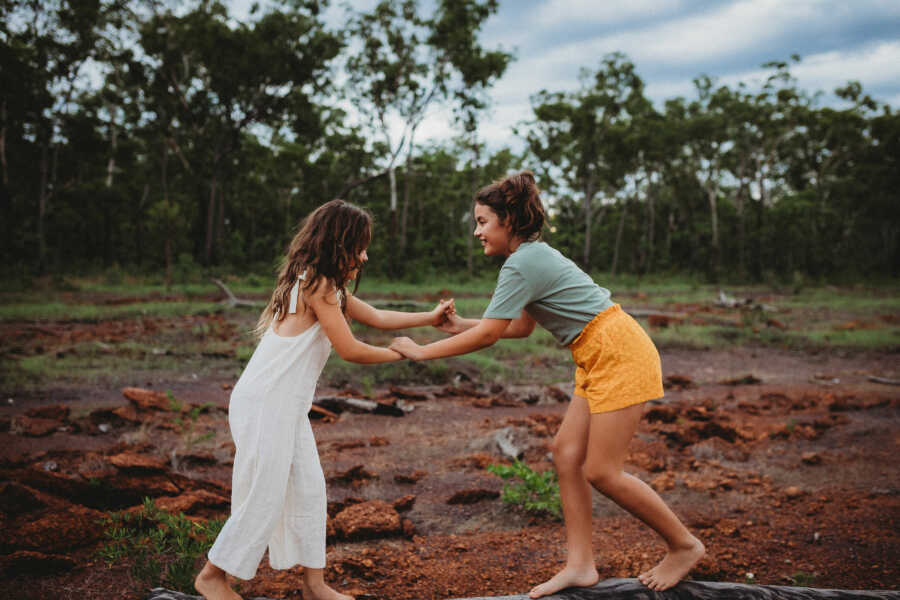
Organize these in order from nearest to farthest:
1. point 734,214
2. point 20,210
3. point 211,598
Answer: point 211,598
point 20,210
point 734,214

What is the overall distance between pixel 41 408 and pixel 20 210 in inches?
1164

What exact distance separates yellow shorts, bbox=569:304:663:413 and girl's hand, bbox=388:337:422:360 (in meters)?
0.65

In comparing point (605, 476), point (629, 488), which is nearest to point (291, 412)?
point (605, 476)

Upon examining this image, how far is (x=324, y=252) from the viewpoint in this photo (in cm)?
251

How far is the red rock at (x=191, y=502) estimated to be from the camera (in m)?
3.42

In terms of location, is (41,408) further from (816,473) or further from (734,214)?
(734,214)

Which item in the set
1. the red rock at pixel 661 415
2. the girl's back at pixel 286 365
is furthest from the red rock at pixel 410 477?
the red rock at pixel 661 415

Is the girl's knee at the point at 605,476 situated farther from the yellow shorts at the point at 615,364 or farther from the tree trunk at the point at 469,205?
the tree trunk at the point at 469,205

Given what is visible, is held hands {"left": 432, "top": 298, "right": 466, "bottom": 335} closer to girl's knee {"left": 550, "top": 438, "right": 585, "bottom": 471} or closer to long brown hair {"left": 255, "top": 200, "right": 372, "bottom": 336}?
long brown hair {"left": 255, "top": 200, "right": 372, "bottom": 336}

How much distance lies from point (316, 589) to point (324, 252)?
1326mm

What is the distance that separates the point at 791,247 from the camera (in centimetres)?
3394

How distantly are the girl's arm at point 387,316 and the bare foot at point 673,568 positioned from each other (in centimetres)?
139

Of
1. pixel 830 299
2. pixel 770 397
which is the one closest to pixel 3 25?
pixel 770 397

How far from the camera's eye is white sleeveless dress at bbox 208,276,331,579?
7.63ft
